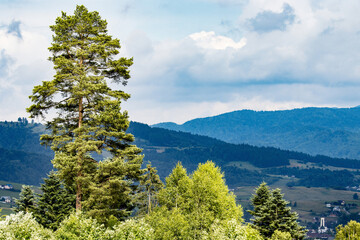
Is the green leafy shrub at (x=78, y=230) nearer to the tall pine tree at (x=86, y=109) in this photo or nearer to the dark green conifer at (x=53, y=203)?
the tall pine tree at (x=86, y=109)

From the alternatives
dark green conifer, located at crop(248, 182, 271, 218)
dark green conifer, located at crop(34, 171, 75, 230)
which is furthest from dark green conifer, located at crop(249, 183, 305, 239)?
dark green conifer, located at crop(34, 171, 75, 230)

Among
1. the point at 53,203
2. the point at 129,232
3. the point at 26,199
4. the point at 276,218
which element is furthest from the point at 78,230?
the point at 26,199

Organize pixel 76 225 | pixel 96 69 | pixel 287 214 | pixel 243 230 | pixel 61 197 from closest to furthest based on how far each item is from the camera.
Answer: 1. pixel 76 225
2. pixel 243 230
3. pixel 96 69
4. pixel 287 214
5. pixel 61 197

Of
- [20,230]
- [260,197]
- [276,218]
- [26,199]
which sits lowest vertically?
[276,218]

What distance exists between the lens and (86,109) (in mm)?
50812

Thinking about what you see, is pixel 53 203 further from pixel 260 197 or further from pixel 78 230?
pixel 260 197

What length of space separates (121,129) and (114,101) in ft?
12.4

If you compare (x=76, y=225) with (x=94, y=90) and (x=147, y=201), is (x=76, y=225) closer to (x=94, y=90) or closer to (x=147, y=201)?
(x=94, y=90)

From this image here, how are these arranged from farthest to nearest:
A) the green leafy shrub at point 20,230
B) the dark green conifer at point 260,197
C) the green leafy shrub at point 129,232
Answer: the dark green conifer at point 260,197
the green leafy shrub at point 129,232
the green leafy shrub at point 20,230

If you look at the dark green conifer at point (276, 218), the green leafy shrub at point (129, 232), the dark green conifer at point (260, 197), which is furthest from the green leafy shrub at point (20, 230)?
the dark green conifer at point (260, 197)

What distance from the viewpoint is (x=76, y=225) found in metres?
42.5

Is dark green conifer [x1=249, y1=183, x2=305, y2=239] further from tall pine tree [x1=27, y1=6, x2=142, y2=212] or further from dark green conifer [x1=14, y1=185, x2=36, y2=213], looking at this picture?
dark green conifer [x1=14, y1=185, x2=36, y2=213]

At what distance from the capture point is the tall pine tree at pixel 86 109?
4731 cm

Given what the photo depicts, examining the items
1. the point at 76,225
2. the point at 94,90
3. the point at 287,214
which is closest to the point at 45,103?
the point at 94,90
